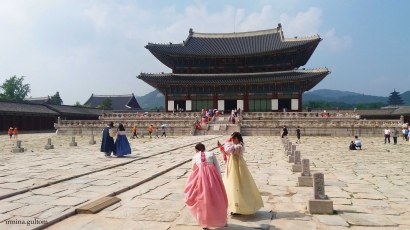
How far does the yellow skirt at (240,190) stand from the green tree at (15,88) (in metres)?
68.8

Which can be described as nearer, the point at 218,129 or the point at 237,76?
the point at 218,129

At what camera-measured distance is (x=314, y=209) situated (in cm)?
516

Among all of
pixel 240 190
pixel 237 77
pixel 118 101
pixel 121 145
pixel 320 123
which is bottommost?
pixel 240 190

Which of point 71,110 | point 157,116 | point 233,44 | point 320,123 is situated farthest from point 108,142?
point 71,110

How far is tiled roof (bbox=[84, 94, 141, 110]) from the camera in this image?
66688 millimetres

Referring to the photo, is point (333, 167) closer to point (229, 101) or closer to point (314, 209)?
point (314, 209)

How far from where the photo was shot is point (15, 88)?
209 feet

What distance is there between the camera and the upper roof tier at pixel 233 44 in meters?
36.7

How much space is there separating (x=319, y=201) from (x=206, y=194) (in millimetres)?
2235

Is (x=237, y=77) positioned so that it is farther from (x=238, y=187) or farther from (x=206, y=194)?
(x=206, y=194)

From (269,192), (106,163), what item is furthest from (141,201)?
(106,163)

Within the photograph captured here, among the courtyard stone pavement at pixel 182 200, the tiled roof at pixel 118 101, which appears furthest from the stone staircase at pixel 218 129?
the tiled roof at pixel 118 101

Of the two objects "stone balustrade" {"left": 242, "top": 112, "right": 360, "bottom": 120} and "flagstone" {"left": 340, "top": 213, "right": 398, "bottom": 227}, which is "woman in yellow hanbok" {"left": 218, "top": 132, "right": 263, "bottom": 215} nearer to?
"flagstone" {"left": 340, "top": 213, "right": 398, "bottom": 227}

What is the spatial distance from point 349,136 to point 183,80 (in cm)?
2060
